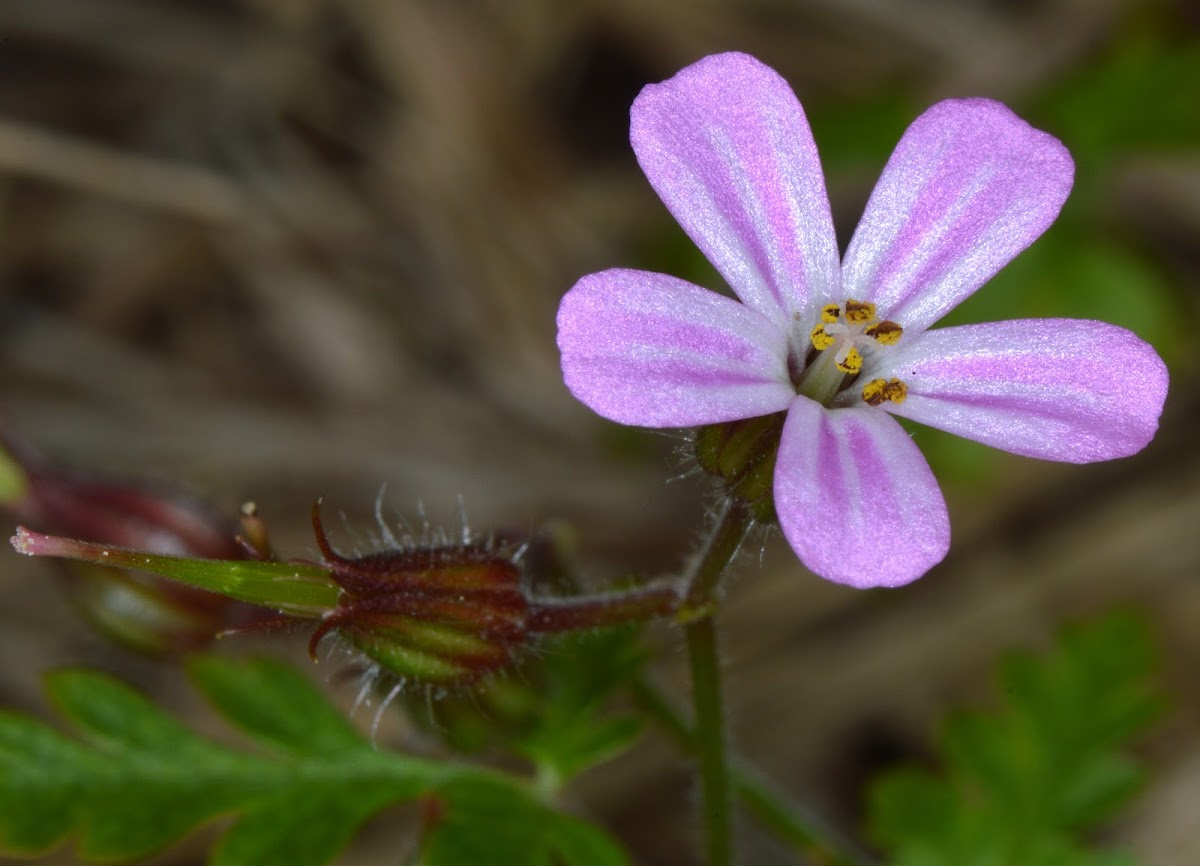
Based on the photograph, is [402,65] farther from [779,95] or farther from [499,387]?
[779,95]

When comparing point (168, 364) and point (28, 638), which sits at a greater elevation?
point (168, 364)

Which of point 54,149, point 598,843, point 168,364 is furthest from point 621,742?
point 54,149

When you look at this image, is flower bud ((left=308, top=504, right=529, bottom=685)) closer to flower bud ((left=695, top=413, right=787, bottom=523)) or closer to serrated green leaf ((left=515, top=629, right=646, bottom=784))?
serrated green leaf ((left=515, top=629, right=646, bottom=784))

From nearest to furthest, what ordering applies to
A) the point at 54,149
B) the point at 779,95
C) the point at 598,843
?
1. the point at 779,95
2. the point at 598,843
3. the point at 54,149

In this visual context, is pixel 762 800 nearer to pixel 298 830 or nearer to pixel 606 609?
pixel 606 609

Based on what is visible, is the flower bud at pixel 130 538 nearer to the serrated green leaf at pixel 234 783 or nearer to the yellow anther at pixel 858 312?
the serrated green leaf at pixel 234 783

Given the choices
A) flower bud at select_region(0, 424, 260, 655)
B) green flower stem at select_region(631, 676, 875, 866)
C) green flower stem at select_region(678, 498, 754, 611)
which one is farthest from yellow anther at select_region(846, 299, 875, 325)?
flower bud at select_region(0, 424, 260, 655)

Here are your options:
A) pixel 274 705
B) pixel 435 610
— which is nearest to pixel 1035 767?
pixel 435 610
